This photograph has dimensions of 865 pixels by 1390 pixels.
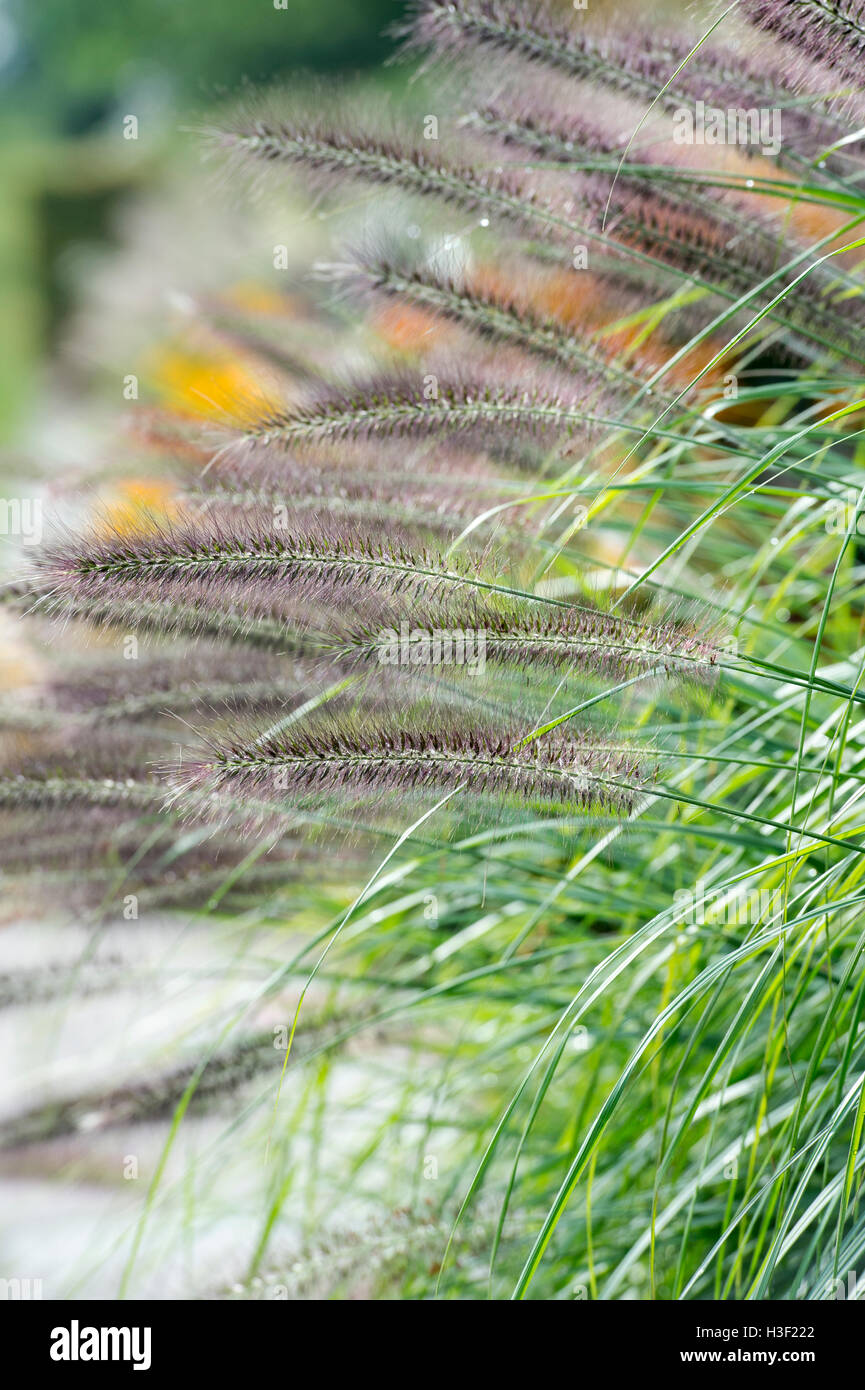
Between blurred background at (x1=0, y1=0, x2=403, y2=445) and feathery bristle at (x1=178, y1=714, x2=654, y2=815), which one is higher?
blurred background at (x1=0, y1=0, x2=403, y2=445)

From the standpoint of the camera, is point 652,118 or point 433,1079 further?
point 433,1079

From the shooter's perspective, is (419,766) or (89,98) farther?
(89,98)

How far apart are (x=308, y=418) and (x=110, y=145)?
4.57 metres

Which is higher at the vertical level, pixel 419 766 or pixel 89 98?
pixel 89 98

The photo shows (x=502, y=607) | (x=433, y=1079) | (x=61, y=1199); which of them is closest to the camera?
(x=502, y=607)

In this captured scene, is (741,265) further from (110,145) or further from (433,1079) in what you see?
(110,145)

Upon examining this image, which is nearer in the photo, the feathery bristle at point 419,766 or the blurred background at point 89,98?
the feathery bristle at point 419,766

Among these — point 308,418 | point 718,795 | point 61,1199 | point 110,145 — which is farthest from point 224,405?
point 110,145

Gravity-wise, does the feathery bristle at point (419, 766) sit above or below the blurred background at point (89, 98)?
below

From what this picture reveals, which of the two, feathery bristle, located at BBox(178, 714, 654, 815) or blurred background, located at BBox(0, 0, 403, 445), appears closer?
feathery bristle, located at BBox(178, 714, 654, 815)
